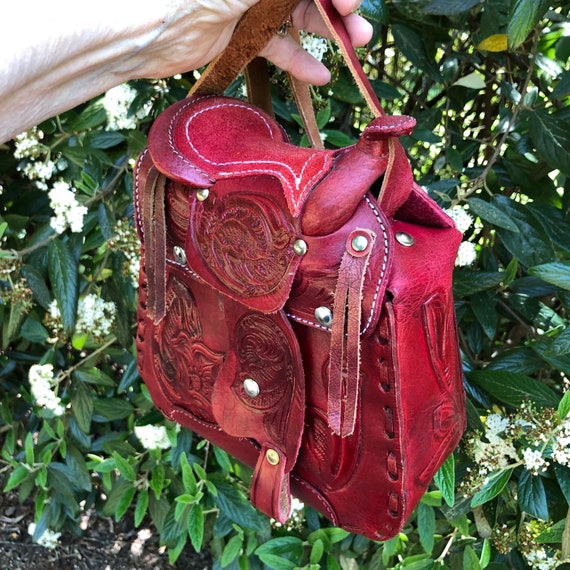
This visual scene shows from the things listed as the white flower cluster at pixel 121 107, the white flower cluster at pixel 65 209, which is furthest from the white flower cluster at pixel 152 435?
the white flower cluster at pixel 121 107

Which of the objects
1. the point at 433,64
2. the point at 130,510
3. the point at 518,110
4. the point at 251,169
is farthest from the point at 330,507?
the point at 130,510

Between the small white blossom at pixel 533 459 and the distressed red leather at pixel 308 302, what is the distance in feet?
0.88

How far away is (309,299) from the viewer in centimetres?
78

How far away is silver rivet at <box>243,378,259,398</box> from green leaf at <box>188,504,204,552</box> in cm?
73

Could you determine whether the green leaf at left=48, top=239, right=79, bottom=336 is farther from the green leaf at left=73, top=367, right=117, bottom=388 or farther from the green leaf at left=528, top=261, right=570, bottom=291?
the green leaf at left=528, top=261, right=570, bottom=291

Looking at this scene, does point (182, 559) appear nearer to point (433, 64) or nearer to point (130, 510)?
point (130, 510)

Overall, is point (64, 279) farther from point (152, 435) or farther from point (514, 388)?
point (514, 388)

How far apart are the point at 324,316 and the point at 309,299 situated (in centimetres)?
3

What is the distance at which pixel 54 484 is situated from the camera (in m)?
1.83

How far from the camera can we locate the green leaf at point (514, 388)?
3.64ft

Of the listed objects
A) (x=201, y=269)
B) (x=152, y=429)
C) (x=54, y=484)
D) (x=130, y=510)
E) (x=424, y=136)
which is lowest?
(x=130, y=510)

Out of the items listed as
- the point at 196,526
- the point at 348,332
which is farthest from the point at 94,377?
the point at 348,332

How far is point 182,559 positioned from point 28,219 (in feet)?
4.11

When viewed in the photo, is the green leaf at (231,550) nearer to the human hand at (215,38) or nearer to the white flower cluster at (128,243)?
the white flower cluster at (128,243)
